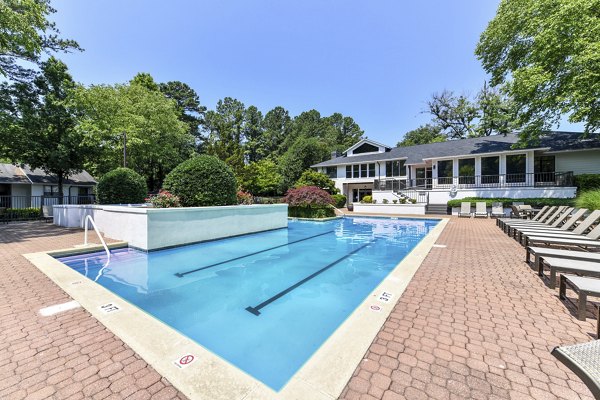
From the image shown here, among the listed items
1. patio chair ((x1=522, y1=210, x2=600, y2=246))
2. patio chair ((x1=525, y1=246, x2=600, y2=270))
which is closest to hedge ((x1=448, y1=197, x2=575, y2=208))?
patio chair ((x1=522, y1=210, x2=600, y2=246))

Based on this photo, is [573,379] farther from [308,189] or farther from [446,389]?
[308,189]

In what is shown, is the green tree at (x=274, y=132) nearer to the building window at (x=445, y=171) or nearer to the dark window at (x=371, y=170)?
the dark window at (x=371, y=170)

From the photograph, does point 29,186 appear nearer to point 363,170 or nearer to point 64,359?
point 64,359

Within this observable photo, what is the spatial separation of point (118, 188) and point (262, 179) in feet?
69.2

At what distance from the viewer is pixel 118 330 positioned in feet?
9.93

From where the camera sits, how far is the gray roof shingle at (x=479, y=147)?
20531 millimetres

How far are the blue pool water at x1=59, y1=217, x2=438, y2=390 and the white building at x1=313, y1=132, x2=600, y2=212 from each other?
15.8 m

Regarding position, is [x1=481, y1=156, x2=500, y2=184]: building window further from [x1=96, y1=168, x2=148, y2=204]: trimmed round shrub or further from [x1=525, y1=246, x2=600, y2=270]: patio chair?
[x1=96, y1=168, x2=148, y2=204]: trimmed round shrub

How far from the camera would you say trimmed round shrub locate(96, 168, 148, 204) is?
1318 cm

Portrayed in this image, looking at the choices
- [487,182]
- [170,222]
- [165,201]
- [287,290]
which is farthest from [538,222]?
[487,182]

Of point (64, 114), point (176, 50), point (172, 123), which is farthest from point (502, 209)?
point (64, 114)

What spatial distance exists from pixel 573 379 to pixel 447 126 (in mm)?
44123

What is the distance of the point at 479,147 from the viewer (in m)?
23.6

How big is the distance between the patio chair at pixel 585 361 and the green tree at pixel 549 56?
16449 mm
